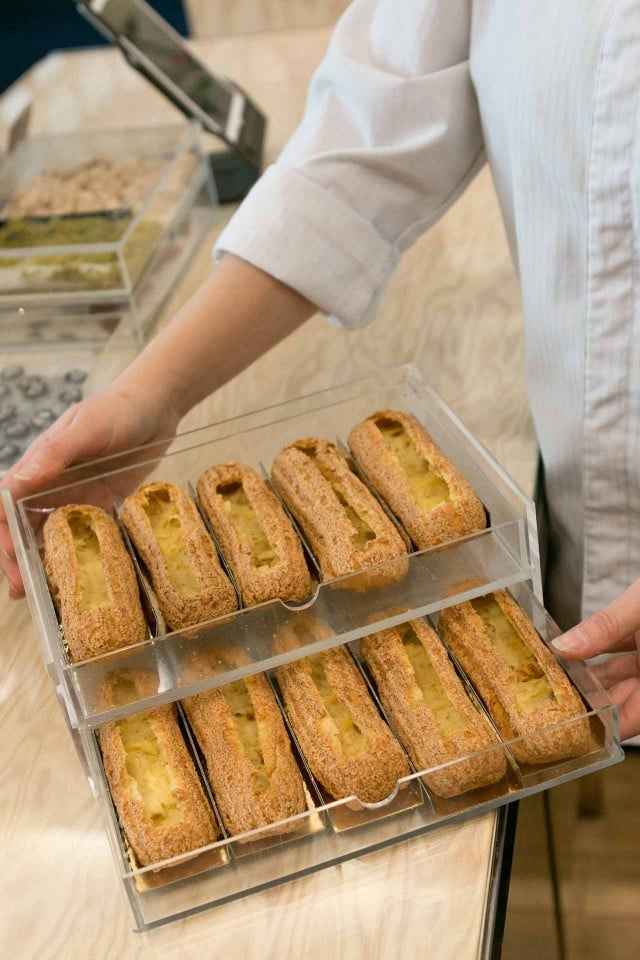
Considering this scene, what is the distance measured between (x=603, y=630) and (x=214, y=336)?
42 cm

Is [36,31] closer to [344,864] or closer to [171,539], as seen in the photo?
[171,539]

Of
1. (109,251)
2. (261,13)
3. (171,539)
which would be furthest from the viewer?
(261,13)

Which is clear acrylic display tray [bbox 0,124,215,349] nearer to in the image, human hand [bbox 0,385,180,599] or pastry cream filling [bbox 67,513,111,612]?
human hand [bbox 0,385,180,599]

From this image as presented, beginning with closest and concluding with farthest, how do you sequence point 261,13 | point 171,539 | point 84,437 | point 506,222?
point 171,539 < point 84,437 < point 506,222 < point 261,13

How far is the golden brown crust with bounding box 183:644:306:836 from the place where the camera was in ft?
1.76

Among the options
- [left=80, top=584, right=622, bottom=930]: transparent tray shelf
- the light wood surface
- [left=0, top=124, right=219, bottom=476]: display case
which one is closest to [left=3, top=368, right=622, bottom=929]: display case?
[left=80, top=584, right=622, bottom=930]: transparent tray shelf

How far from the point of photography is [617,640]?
0.60 m

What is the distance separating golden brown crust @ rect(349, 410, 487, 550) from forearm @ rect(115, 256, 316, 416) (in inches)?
7.7

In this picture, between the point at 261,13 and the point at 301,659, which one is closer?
the point at 301,659

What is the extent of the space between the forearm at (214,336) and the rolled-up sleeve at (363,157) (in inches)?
0.8

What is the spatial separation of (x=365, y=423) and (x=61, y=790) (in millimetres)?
325

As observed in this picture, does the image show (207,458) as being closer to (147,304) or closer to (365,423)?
(365,423)

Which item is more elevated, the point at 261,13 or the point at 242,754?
the point at 261,13

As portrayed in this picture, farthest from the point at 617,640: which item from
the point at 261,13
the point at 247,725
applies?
the point at 261,13
